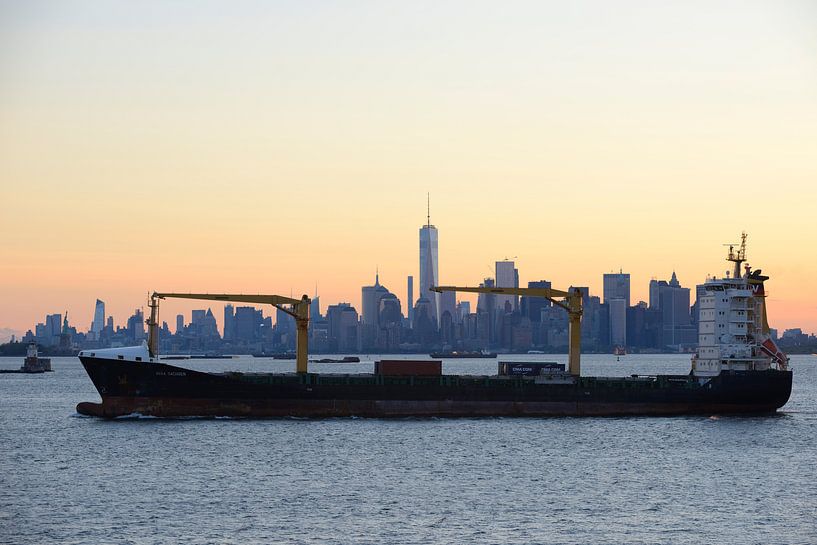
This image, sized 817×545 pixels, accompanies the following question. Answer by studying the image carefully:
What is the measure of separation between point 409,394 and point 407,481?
→ 94.7 ft

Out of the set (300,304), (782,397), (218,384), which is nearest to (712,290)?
(782,397)

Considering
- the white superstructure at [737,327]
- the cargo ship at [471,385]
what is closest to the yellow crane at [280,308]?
the cargo ship at [471,385]

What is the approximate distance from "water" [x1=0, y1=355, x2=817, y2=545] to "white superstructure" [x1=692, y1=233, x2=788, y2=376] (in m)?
5.98

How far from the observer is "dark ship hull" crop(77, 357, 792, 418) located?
78562 mm

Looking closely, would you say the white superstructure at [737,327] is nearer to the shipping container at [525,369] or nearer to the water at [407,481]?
the water at [407,481]

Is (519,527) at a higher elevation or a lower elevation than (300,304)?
lower

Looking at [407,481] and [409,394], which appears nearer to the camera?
[407,481]

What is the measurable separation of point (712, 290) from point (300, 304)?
32.9 metres

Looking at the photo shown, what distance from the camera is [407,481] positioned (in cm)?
5341

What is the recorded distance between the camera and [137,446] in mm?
65250

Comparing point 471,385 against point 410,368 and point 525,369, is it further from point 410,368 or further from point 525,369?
point 525,369

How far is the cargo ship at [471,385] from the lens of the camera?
7862 cm

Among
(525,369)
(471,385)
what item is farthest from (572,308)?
(471,385)

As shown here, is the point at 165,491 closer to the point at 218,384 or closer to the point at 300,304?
the point at 218,384
